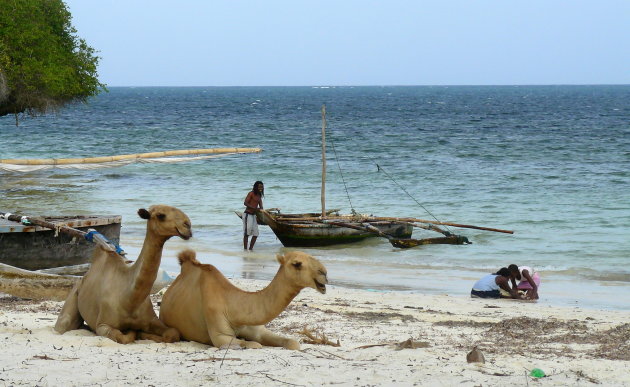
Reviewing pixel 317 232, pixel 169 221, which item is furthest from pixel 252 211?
pixel 169 221

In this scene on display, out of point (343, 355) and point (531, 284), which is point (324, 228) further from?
point (343, 355)

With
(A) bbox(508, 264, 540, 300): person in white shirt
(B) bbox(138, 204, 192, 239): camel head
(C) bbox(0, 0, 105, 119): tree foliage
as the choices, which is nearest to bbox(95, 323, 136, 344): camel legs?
(B) bbox(138, 204, 192, 239): camel head

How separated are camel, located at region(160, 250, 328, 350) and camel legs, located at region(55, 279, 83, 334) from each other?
85 centimetres

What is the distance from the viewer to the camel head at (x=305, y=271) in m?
6.81

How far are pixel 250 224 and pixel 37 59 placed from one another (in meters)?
12.5

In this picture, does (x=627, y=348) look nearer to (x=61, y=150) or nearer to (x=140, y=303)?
(x=140, y=303)

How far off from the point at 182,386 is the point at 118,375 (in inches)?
21.1

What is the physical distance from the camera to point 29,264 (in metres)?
12.6

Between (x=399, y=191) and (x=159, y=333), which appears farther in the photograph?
(x=399, y=191)

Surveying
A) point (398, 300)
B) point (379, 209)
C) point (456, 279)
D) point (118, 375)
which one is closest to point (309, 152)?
point (379, 209)

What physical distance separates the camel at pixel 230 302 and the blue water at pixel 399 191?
762 centimetres

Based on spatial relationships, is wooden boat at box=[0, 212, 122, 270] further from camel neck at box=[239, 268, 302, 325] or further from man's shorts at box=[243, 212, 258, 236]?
man's shorts at box=[243, 212, 258, 236]

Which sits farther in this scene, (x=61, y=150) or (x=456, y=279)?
(x=61, y=150)

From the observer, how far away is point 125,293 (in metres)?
7.37
